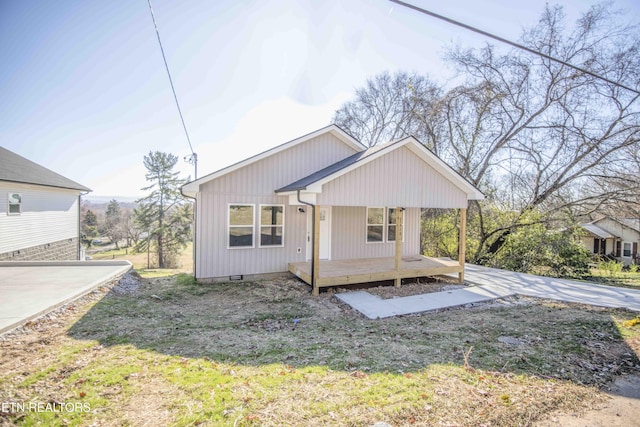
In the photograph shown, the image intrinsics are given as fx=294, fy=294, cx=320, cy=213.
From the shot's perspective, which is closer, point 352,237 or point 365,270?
point 365,270

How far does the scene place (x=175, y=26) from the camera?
785cm

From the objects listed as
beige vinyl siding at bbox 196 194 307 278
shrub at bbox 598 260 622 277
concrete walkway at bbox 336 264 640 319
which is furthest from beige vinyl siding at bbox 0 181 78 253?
shrub at bbox 598 260 622 277

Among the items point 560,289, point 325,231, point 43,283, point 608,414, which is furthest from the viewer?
point 325,231

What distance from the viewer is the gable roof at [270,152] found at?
8406 mm

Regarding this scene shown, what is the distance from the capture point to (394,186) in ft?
28.6

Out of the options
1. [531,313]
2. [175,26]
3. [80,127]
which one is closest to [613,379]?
[531,313]

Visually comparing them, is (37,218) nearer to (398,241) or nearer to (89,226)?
(398,241)

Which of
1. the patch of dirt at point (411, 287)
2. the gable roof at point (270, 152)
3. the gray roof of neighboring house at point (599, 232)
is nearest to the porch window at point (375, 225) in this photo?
the patch of dirt at point (411, 287)

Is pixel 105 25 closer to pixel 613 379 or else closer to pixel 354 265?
pixel 354 265

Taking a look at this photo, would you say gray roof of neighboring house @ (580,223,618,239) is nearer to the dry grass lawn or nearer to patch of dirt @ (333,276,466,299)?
patch of dirt @ (333,276,466,299)

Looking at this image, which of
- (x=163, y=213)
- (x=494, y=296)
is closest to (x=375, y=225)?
(x=494, y=296)

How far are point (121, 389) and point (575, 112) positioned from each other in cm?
1818

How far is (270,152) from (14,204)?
37.0 feet

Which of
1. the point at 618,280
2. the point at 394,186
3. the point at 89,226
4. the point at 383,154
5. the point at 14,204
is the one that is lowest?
the point at 89,226
